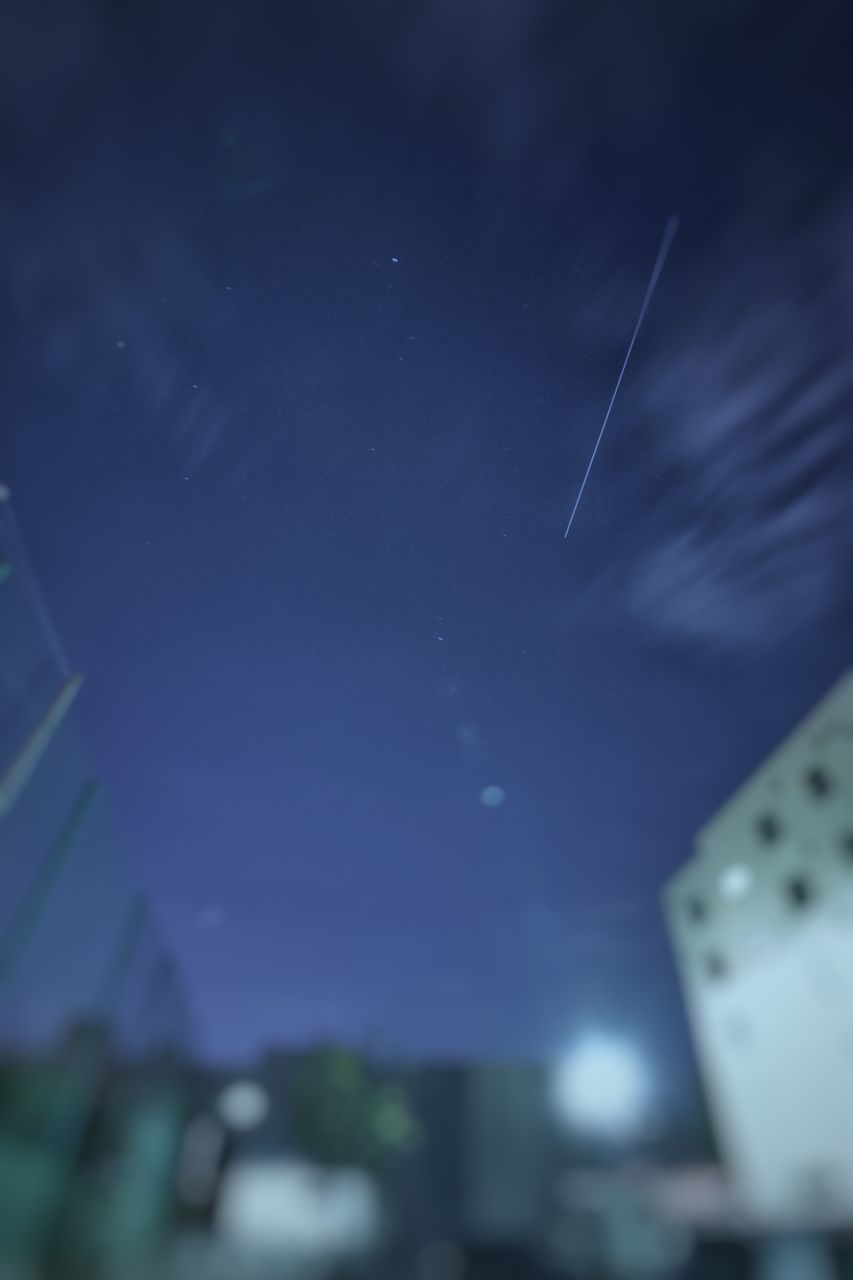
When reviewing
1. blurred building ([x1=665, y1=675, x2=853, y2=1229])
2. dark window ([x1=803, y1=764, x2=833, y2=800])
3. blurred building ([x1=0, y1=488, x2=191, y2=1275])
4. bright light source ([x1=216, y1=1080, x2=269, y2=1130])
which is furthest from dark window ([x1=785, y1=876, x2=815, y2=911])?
bright light source ([x1=216, y1=1080, x2=269, y2=1130])

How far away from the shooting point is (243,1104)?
21906 millimetres

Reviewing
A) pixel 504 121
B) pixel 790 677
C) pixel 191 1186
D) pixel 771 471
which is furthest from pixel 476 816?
pixel 191 1186

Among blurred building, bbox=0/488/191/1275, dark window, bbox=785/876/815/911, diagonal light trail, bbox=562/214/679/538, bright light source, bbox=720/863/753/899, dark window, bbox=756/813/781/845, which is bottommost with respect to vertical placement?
blurred building, bbox=0/488/191/1275

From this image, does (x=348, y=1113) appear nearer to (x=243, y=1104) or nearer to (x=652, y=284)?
(x=243, y=1104)

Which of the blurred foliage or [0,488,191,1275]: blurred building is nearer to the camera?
[0,488,191,1275]: blurred building

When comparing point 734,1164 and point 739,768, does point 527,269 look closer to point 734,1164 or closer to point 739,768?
point 739,768

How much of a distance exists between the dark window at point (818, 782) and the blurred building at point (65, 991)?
16451 millimetres

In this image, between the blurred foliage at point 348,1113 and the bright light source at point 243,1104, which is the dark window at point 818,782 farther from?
the bright light source at point 243,1104

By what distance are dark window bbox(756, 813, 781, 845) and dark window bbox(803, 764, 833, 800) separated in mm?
1470

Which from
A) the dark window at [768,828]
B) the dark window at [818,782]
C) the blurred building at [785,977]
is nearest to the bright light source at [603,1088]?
the blurred building at [785,977]

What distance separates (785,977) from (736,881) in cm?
274

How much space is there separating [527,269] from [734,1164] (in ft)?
72.0

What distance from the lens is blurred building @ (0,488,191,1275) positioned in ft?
22.4

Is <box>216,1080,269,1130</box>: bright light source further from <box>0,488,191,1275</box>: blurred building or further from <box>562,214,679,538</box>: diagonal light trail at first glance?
<box>562,214,679,538</box>: diagonal light trail
